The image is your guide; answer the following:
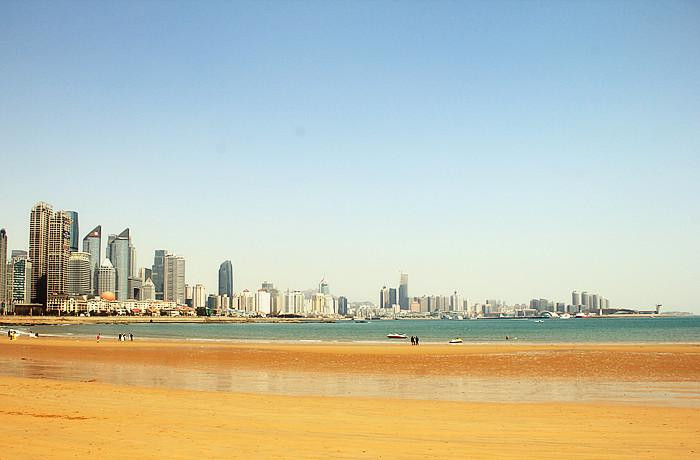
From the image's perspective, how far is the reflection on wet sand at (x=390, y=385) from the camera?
992 inches

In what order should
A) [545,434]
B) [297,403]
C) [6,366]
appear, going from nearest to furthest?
[545,434]
[297,403]
[6,366]

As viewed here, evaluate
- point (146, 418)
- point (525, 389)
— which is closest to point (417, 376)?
point (525, 389)

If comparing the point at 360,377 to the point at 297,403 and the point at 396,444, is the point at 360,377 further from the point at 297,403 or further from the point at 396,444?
the point at 396,444

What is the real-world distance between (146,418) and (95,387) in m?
9.69

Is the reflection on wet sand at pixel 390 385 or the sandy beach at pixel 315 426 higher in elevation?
the sandy beach at pixel 315 426

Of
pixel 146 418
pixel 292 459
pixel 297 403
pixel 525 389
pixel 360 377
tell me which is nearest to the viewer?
pixel 292 459

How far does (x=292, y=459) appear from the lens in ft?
41.3

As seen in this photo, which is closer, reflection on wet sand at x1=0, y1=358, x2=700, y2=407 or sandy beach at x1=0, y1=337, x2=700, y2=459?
sandy beach at x1=0, y1=337, x2=700, y2=459

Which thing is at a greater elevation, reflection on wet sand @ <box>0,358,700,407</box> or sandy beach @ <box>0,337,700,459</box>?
sandy beach @ <box>0,337,700,459</box>

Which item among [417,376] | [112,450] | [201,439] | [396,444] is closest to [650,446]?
[396,444]

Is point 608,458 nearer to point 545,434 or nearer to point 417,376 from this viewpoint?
point 545,434

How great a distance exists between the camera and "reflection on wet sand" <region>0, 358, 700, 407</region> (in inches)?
992

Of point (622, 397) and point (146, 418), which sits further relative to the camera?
point (622, 397)

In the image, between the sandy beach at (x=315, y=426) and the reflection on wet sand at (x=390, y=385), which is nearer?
the sandy beach at (x=315, y=426)
